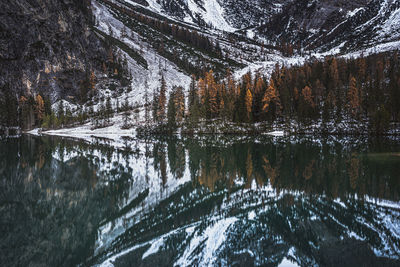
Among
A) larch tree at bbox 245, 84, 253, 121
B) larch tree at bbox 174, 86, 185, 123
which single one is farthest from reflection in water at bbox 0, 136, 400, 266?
larch tree at bbox 174, 86, 185, 123

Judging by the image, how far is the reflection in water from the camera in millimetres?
11172

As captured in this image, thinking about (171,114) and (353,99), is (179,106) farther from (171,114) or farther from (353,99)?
(353,99)

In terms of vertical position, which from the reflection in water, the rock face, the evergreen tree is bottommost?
the reflection in water

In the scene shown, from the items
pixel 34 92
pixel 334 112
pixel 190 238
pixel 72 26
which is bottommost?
pixel 190 238

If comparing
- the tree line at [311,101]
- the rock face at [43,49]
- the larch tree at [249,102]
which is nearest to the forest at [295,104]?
the tree line at [311,101]

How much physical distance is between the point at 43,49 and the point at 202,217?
16759 centimetres

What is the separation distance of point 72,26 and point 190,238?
626 ft

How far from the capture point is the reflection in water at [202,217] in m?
11.2

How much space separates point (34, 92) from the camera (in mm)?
144000

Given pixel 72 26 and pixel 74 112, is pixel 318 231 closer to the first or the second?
pixel 74 112

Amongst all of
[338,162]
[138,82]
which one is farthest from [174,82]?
[338,162]

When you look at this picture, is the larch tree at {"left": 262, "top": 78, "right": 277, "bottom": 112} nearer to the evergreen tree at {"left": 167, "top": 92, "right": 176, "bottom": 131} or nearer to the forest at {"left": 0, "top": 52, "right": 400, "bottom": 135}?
the forest at {"left": 0, "top": 52, "right": 400, "bottom": 135}

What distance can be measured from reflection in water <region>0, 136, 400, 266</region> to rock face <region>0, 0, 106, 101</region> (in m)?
139

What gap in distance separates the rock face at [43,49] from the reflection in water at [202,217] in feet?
455
